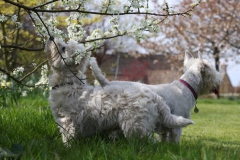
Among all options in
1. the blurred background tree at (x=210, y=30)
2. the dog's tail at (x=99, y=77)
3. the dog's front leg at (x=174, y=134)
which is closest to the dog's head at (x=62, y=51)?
the dog's tail at (x=99, y=77)

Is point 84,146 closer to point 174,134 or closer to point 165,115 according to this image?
point 165,115

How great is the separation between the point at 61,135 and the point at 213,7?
2009 cm

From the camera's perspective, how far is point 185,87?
4.32 m

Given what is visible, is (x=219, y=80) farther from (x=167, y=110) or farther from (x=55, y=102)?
(x=55, y=102)

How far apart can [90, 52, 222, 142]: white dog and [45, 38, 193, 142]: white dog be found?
172 mm

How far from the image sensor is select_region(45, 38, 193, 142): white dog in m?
3.60

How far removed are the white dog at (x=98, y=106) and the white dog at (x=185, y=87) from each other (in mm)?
172

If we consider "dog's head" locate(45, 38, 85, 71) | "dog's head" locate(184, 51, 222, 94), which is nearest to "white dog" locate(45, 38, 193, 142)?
"dog's head" locate(45, 38, 85, 71)

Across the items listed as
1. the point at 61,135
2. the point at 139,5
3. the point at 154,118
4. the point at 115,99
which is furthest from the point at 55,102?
the point at 139,5

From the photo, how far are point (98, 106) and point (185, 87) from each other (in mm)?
1196

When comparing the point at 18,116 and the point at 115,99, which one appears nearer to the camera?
the point at 115,99

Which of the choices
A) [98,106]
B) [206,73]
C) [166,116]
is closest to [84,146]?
[98,106]

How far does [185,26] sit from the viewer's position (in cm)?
2380

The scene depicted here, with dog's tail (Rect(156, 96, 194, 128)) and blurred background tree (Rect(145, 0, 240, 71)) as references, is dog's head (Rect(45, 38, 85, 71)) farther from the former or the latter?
blurred background tree (Rect(145, 0, 240, 71))
